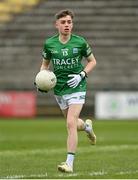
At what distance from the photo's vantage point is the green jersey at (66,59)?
10164mm

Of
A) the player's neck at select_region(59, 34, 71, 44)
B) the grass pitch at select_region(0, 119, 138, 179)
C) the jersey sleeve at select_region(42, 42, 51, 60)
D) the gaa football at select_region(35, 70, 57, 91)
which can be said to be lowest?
the grass pitch at select_region(0, 119, 138, 179)

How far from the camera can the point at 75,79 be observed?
33.0 feet

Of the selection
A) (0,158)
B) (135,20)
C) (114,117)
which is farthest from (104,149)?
(135,20)

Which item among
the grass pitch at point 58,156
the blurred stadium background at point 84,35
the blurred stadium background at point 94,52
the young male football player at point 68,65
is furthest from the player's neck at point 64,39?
the blurred stadium background at point 84,35

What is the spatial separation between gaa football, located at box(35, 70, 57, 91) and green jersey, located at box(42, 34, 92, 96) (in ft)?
0.55

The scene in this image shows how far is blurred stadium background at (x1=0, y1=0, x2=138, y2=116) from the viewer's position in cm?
3528

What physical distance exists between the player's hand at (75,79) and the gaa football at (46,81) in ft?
0.73

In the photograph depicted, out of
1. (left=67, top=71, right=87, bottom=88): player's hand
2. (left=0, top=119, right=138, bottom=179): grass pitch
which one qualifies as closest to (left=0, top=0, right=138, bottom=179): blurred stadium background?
(left=0, top=119, right=138, bottom=179): grass pitch

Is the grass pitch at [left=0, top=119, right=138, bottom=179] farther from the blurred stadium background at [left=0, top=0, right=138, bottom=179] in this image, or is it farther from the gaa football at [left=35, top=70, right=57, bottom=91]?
the blurred stadium background at [left=0, top=0, right=138, bottom=179]

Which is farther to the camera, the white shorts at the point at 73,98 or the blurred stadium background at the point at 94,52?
the blurred stadium background at the point at 94,52

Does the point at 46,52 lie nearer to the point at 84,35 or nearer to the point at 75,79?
the point at 75,79

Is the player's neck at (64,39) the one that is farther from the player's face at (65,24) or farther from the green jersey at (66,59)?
the player's face at (65,24)

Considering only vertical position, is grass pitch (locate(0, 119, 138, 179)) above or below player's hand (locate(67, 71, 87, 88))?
below

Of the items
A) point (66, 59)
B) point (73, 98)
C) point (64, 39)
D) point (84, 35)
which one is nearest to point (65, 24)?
point (64, 39)
